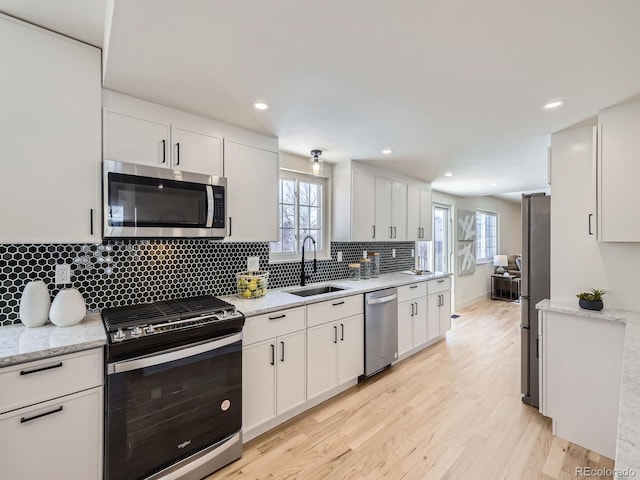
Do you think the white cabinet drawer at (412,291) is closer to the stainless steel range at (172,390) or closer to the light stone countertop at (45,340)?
the stainless steel range at (172,390)

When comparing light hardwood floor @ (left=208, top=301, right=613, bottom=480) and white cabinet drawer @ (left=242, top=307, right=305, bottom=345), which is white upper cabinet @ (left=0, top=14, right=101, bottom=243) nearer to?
white cabinet drawer @ (left=242, top=307, right=305, bottom=345)

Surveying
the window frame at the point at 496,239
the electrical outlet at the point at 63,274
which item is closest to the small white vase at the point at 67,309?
the electrical outlet at the point at 63,274

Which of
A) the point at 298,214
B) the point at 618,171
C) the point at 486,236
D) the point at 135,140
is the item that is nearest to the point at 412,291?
the point at 298,214

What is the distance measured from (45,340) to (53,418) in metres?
0.36

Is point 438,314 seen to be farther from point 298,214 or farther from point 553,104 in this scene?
point 553,104

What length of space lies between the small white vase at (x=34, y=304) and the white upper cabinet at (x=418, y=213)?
391 centimetres

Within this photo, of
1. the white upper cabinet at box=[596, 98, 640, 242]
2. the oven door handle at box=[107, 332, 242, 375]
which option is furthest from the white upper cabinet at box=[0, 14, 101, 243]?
the white upper cabinet at box=[596, 98, 640, 242]

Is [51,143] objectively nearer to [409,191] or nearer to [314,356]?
[314,356]

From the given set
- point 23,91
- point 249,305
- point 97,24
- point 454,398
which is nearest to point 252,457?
point 249,305

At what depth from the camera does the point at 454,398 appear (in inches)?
108

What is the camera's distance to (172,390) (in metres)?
1.68

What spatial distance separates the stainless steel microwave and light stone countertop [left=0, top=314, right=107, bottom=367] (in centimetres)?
55

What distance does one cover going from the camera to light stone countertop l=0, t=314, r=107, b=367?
1321 mm

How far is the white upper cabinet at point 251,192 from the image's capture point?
2398mm
